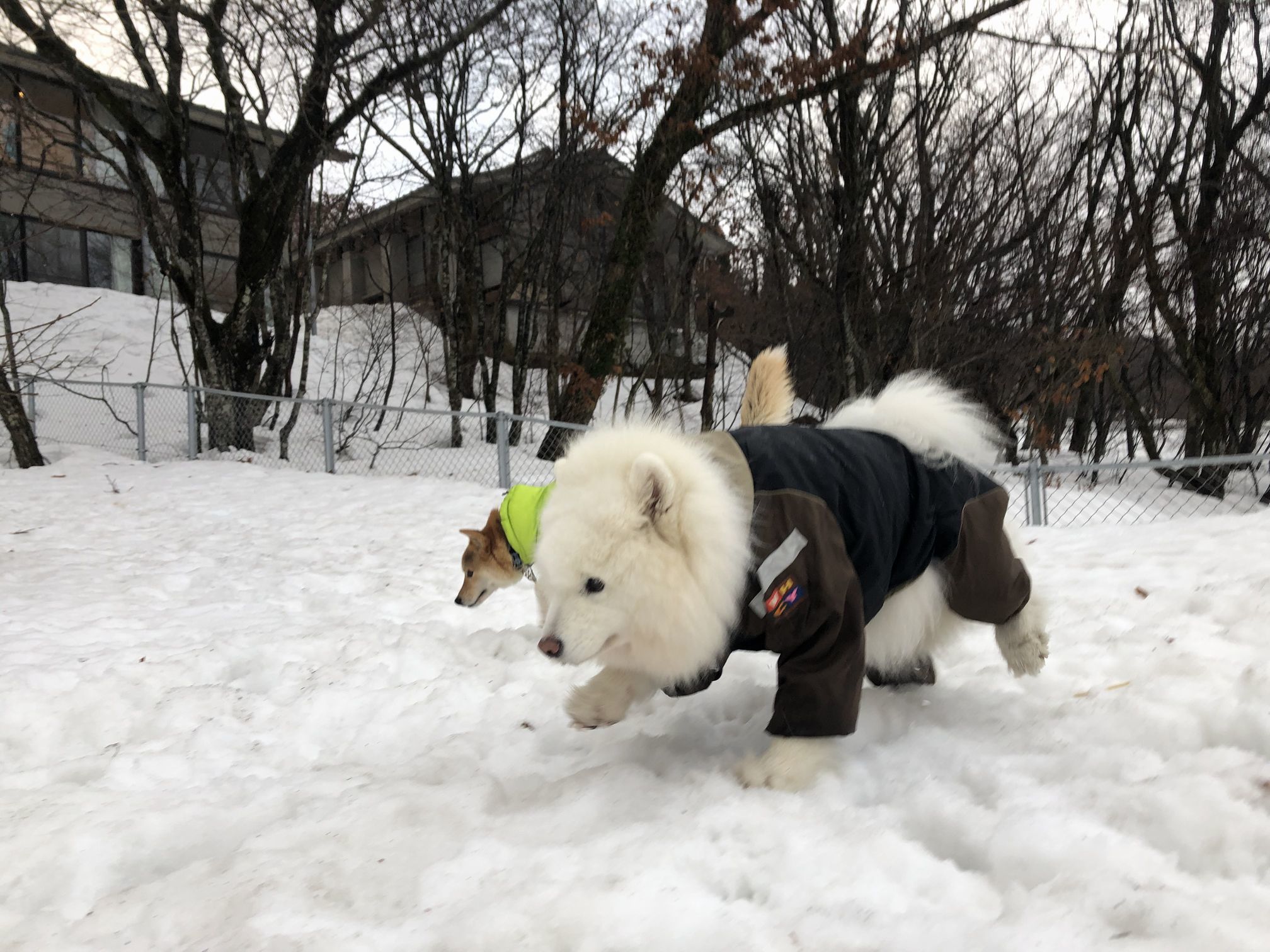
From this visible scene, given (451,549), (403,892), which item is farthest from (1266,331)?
(403,892)

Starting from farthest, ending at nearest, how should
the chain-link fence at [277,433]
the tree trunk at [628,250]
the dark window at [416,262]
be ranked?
the dark window at [416,262]
the chain-link fence at [277,433]
the tree trunk at [628,250]

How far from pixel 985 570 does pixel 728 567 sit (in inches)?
36.9

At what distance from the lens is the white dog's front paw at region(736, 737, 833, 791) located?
7.11 ft

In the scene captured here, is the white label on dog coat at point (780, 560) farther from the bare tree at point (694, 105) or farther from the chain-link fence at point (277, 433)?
the bare tree at point (694, 105)

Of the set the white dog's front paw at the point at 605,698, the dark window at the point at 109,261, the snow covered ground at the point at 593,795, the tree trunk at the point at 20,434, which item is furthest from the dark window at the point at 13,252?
the white dog's front paw at the point at 605,698

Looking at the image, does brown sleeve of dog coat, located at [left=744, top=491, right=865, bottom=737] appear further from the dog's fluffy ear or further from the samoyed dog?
the dog's fluffy ear

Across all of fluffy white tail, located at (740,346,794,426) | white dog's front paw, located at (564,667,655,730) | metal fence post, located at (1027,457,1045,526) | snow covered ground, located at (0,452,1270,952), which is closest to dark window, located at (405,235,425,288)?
metal fence post, located at (1027,457,1045,526)

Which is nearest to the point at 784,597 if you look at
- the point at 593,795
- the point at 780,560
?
the point at 780,560

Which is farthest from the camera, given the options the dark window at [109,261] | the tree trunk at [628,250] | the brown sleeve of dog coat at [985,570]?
the dark window at [109,261]

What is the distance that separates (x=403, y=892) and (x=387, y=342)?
1792 centimetres

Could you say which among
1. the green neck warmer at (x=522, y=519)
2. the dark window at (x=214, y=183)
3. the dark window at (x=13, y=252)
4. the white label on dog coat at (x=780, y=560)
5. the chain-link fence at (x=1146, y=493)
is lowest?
the chain-link fence at (x=1146, y=493)

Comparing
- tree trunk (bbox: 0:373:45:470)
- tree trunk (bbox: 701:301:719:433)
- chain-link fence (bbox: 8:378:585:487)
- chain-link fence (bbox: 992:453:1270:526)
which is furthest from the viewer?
tree trunk (bbox: 701:301:719:433)

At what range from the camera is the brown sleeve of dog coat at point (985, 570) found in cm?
249

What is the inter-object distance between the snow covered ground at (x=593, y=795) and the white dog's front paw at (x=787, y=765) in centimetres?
6
